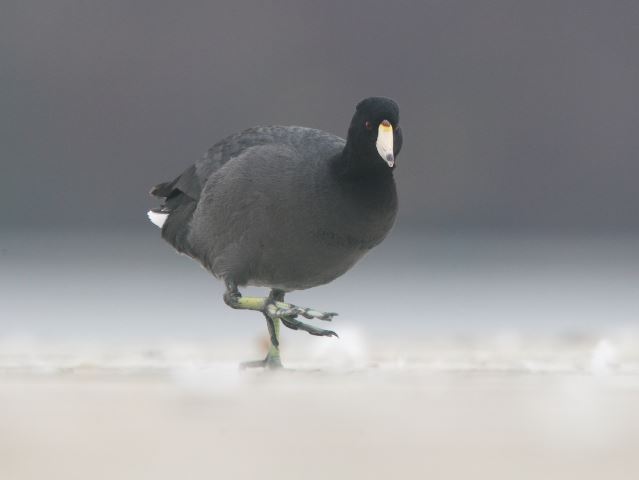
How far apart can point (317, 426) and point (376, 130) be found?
2.44 m

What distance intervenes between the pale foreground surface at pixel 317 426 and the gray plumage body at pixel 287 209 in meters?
1.47

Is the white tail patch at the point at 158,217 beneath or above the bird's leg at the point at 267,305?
above

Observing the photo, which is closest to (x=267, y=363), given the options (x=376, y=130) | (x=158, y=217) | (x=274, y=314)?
(x=274, y=314)

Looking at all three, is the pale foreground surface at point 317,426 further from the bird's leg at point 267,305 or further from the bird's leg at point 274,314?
the bird's leg at point 274,314

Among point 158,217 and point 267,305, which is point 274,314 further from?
point 158,217

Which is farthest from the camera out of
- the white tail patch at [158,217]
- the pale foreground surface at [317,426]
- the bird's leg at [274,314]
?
the white tail patch at [158,217]

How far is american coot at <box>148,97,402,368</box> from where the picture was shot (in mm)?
6180

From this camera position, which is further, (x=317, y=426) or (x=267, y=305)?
(x=267, y=305)

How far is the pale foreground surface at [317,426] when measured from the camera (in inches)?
141

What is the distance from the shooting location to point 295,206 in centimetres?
623

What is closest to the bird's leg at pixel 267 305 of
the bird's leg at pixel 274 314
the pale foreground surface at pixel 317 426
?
the bird's leg at pixel 274 314

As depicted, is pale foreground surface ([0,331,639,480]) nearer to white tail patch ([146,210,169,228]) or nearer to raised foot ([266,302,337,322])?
raised foot ([266,302,337,322])

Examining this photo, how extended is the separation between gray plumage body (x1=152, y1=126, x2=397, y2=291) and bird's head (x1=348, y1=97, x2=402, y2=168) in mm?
61

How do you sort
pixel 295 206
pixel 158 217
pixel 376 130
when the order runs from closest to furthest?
1. pixel 376 130
2. pixel 295 206
3. pixel 158 217
